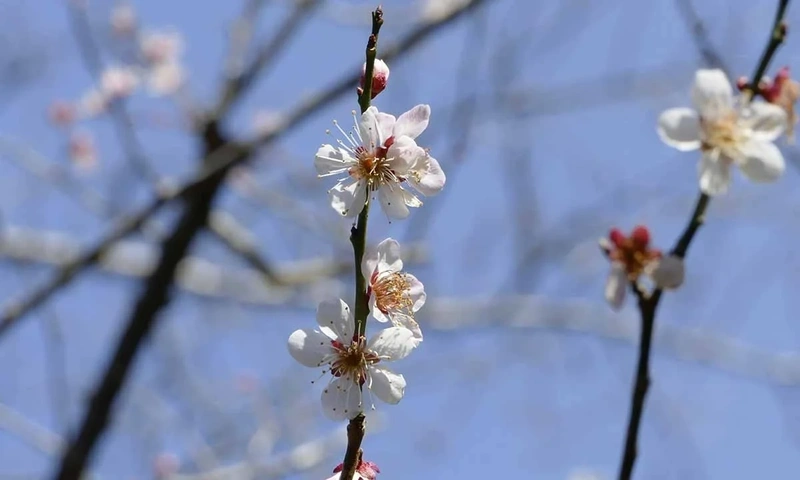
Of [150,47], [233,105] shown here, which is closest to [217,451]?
[233,105]

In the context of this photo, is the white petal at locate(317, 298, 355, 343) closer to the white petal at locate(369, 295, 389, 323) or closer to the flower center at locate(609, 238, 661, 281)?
the white petal at locate(369, 295, 389, 323)

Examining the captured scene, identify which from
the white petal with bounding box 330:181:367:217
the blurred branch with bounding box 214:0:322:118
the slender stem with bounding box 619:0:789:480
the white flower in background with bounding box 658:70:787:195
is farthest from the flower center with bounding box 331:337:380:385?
the blurred branch with bounding box 214:0:322:118

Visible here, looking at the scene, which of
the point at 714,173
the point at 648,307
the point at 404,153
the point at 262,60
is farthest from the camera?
the point at 262,60

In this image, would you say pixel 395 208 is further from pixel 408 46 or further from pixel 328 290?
pixel 328 290

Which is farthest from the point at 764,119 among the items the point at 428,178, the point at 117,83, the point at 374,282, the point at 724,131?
the point at 117,83

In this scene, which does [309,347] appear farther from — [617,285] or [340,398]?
[617,285]

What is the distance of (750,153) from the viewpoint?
1124 millimetres

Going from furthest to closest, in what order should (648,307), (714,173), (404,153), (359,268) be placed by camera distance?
(714,173)
(648,307)
(404,153)
(359,268)

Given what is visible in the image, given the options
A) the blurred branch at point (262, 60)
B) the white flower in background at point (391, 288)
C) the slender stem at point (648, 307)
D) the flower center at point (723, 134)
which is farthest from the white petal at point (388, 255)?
the blurred branch at point (262, 60)

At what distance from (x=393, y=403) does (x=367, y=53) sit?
1.16 feet

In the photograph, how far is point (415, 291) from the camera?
2.89ft

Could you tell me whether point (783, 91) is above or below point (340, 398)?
above

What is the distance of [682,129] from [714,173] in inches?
4.0

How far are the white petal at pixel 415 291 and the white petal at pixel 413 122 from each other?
0.51 ft
